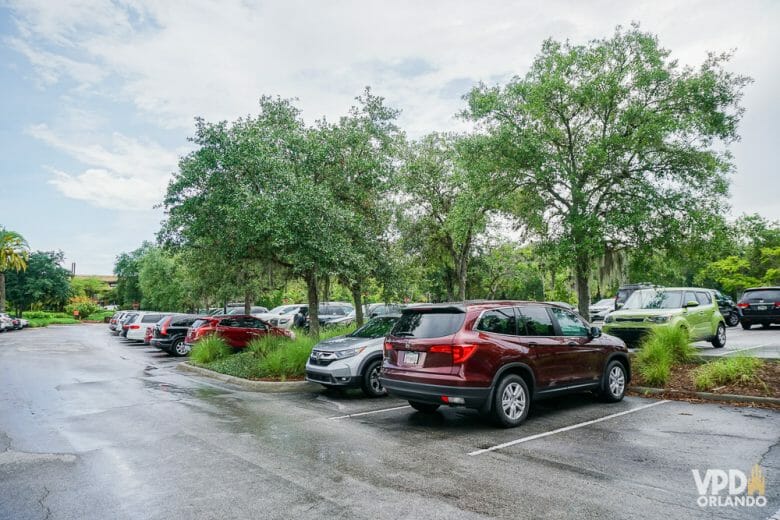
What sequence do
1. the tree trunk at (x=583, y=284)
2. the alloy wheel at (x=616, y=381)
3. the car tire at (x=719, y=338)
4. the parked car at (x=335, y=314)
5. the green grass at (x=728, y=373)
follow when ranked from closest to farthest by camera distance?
1. the alloy wheel at (x=616, y=381)
2. the green grass at (x=728, y=373)
3. the tree trunk at (x=583, y=284)
4. the car tire at (x=719, y=338)
5. the parked car at (x=335, y=314)

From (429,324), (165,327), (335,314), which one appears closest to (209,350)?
(165,327)

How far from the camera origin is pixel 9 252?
50469 millimetres

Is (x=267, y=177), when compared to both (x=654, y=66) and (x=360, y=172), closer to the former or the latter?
(x=360, y=172)

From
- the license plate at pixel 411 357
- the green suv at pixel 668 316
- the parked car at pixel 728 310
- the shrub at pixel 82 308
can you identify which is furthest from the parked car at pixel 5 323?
the parked car at pixel 728 310

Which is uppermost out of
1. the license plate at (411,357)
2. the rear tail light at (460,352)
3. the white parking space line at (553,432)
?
the rear tail light at (460,352)

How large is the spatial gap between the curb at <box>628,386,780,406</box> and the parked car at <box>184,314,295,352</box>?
1107 cm

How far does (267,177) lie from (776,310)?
67.2 feet

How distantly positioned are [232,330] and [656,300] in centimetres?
1335

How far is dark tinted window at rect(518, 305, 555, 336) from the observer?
300 inches

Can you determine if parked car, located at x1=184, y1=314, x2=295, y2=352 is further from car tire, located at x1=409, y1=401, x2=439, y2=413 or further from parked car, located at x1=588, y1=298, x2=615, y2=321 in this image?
parked car, located at x1=588, y1=298, x2=615, y2=321

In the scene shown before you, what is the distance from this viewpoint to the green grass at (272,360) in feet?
38.9

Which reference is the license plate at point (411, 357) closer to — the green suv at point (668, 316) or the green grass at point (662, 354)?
the green grass at point (662, 354)

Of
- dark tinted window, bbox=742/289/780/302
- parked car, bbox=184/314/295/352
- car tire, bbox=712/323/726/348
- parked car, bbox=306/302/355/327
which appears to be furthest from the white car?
dark tinted window, bbox=742/289/780/302

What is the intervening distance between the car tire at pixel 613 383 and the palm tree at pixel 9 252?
58721 millimetres
